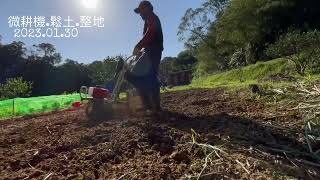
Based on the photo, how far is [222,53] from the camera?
45.5 m

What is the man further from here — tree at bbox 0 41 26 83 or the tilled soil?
tree at bbox 0 41 26 83

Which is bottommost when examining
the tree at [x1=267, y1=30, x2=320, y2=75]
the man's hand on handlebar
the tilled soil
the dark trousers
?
the tilled soil

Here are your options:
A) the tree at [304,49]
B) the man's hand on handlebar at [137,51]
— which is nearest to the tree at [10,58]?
the tree at [304,49]

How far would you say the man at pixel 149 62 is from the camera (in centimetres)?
657

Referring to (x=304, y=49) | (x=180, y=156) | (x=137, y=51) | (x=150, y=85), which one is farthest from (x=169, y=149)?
(x=304, y=49)

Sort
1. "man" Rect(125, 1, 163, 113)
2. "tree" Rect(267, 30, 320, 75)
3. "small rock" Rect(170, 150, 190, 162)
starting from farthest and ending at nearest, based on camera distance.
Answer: "tree" Rect(267, 30, 320, 75) < "man" Rect(125, 1, 163, 113) < "small rock" Rect(170, 150, 190, 162)

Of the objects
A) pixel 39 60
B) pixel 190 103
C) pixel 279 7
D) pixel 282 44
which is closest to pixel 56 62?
pixel 39 60

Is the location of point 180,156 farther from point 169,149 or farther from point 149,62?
point 149,62

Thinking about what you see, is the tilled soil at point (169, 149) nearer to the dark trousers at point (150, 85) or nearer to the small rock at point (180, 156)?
the small rock at point (180, 156)

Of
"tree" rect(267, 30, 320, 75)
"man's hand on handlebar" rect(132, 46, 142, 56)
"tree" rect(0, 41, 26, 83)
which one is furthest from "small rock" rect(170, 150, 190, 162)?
"tree" rect(0, 41, 26, 83)

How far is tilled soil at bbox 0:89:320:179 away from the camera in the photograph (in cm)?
336

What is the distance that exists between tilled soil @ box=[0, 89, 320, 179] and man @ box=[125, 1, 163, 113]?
0.81m

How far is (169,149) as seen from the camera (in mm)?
4047

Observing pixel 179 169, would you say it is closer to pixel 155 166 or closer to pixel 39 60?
pixel 155 166
